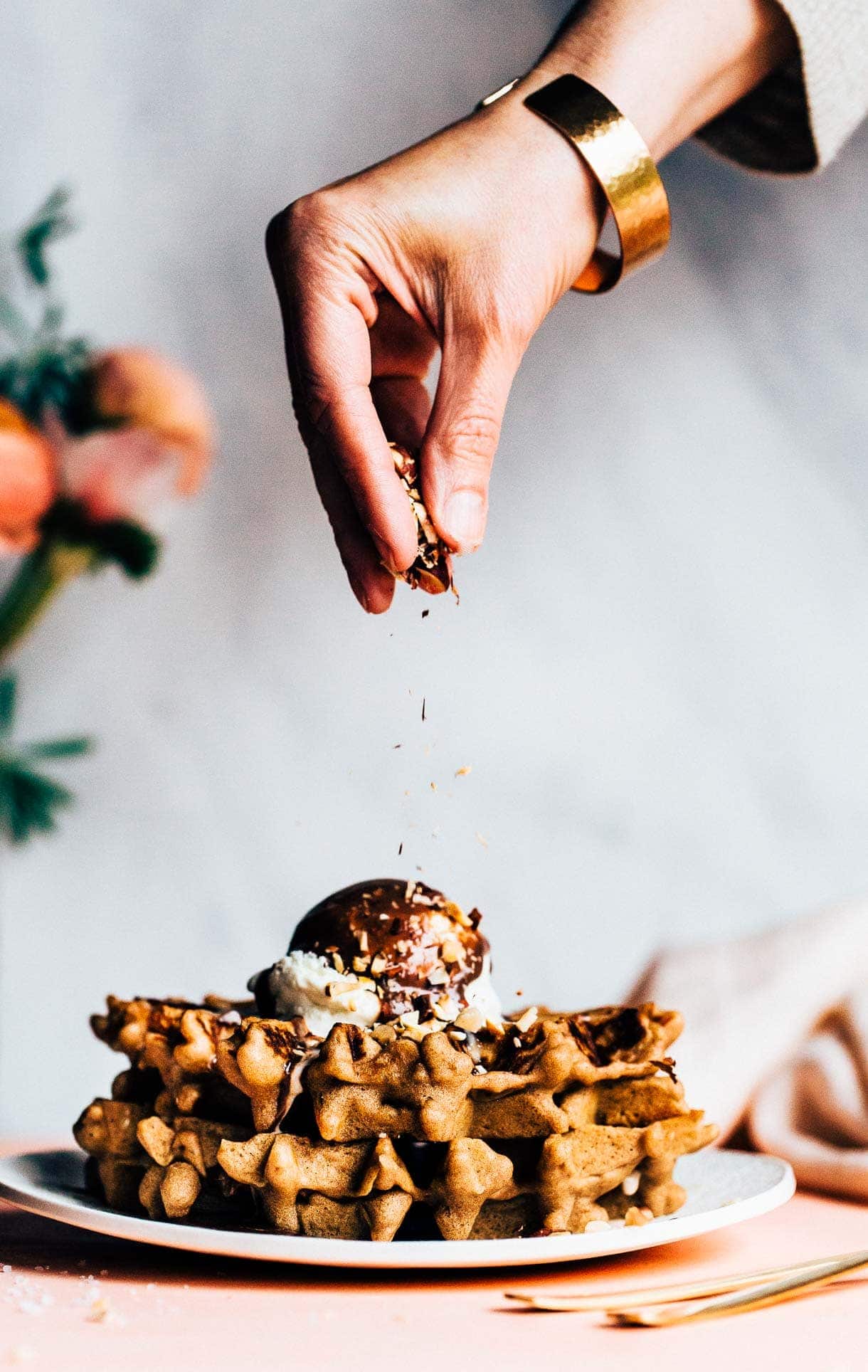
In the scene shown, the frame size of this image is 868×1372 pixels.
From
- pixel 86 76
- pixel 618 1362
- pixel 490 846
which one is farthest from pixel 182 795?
pixel 618 1362

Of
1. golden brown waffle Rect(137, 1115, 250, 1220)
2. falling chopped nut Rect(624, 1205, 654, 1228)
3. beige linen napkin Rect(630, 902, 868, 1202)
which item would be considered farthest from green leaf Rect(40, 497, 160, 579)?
falling chopped nut Rect(624, 1205, 654, 1228)

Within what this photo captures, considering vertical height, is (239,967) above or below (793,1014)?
below

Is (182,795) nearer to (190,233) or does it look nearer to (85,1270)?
(190,233)

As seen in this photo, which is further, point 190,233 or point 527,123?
point 190,233

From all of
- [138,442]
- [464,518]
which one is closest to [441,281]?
[464,518]

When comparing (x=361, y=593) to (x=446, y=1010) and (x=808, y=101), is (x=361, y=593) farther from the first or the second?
(x=808, y=101)

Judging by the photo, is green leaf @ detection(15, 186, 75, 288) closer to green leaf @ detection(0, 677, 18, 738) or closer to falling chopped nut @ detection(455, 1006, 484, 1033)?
green leaf @ detection(0, 677, 18, 738)
